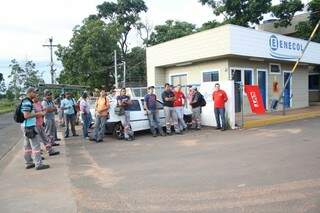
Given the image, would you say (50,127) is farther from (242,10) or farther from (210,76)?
(242,10)

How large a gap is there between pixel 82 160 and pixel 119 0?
4221 cm

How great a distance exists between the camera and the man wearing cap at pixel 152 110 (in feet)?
49.9

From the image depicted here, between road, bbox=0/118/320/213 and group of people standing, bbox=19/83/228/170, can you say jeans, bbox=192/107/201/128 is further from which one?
road, bbox=0/118/320/213

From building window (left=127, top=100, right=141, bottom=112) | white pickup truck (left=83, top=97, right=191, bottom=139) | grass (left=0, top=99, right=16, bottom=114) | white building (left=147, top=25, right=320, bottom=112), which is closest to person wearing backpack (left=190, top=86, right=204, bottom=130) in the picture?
white pickup truck (left=83, top=97, right=191, bottom=139)

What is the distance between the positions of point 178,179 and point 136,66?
136 feet

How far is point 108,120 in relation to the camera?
15.0 meters

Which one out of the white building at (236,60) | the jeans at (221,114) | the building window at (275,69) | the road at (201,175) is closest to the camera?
the road at (201,175)

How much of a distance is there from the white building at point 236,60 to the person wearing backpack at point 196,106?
3329 mm

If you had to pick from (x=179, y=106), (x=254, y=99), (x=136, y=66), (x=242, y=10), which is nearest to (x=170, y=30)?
(x=136, y=66)

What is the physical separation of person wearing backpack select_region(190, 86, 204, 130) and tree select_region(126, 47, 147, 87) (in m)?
31.8

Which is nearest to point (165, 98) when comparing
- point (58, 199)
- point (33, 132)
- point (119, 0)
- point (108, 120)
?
point (108, 120)

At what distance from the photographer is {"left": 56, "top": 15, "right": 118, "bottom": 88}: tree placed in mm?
40125

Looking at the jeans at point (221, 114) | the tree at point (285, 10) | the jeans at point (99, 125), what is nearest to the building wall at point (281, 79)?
the jeans at point (221, 114)

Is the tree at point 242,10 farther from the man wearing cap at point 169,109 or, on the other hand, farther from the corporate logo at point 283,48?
the man wearing cap at point 169,109
